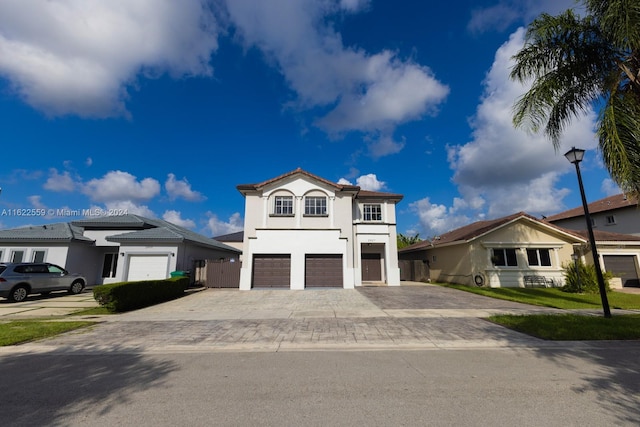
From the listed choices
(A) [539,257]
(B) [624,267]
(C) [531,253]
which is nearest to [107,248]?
(C) [531,253]

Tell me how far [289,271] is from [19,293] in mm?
13582

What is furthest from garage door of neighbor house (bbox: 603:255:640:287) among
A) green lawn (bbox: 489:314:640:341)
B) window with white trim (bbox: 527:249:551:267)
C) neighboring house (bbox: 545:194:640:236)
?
green lawn (bbox: 489:314:640:341)

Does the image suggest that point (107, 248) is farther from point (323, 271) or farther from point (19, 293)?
point (323, 271)

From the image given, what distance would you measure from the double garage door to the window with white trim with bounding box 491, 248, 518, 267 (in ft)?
34.5

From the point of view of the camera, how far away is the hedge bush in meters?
10.3

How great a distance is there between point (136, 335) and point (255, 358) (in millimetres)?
3879

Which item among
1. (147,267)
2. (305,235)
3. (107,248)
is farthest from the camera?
(107,248)

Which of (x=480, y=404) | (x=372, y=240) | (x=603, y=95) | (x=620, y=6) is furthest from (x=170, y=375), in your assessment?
(x=372, y=240)

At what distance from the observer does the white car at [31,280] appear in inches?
541

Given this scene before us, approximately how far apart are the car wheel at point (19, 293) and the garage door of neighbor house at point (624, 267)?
113 feet

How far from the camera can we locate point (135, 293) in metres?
11.6

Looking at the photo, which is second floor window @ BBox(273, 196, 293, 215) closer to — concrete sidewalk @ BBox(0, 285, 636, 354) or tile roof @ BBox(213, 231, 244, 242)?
concrete sidewalk @ BBox(0, 285, 636, 354)

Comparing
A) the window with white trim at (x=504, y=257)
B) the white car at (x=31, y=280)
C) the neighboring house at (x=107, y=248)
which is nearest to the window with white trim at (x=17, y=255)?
the neighboring house at (x=107, y=248)

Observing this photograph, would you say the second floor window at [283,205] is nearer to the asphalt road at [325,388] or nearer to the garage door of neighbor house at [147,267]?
the garage door of neighbor house at [147,267]
